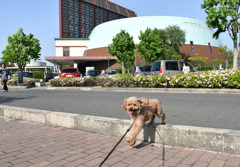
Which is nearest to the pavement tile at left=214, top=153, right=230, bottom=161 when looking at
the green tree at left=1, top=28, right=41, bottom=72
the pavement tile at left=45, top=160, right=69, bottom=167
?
the pavement tile at left=45, top=160, right=69, bottom=167

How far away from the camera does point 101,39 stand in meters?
76.0

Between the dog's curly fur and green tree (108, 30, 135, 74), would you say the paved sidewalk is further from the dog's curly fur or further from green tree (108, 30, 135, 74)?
green tree (108, 30, 135, 74)

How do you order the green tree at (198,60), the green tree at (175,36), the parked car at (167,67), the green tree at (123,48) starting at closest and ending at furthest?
the parked car at (167,67), the green tree at (123,48), the green tree at (175,36), the green tree at (198,60)

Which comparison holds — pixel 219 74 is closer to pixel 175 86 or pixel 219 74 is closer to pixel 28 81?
pixel 175 86

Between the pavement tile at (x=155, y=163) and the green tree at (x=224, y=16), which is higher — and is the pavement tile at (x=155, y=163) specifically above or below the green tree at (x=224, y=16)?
below

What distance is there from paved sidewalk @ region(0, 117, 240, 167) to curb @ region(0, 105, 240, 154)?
12 centimetres

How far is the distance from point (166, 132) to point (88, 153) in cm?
140

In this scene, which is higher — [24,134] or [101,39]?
[101,39]

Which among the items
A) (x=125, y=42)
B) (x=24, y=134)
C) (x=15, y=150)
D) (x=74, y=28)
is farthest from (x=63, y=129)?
(x=74, y=28)

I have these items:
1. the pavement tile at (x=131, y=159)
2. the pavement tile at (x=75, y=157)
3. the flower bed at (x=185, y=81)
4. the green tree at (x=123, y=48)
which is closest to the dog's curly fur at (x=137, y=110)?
the pavement tile at (x=131, y=159)

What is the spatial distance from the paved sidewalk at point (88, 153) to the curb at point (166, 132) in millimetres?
119

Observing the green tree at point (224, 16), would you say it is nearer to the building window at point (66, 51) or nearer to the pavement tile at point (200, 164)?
the pavement tile at point (200, 164)

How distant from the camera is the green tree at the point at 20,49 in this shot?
50.8 metres

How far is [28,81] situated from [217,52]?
65.7 metres
